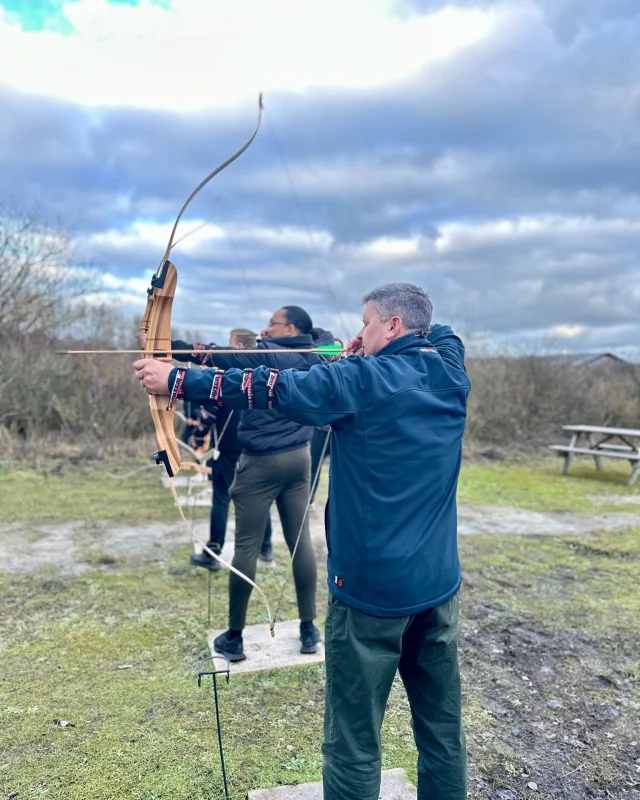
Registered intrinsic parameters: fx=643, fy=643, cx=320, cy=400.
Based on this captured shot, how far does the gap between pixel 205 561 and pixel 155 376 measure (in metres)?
3.33

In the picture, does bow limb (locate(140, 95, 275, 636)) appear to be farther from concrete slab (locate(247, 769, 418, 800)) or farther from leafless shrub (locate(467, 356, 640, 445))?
leafless shrub (locate(467, 356, 640, 445))

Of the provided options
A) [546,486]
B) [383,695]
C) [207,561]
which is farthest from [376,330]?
[546,486]

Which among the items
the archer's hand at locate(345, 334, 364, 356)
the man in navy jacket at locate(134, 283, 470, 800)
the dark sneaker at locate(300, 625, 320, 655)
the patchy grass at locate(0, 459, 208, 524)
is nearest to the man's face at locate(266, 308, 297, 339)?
the archer's hand at locate(345, 334, 364, 356)

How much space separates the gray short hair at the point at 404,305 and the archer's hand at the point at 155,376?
27.1 inches

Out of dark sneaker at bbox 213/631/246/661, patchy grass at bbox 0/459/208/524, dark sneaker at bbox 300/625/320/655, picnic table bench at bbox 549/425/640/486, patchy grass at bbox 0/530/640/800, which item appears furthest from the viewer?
picnic table bench at bbox 549/425/640/486

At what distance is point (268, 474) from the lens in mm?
3365

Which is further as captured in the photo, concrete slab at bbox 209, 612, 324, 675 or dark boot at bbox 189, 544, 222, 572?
dark boot at bbox 189, 544, 222, 572

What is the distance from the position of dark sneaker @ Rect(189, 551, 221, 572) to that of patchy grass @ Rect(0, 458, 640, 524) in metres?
1.67

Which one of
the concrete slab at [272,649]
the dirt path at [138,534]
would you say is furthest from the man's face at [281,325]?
the dirt path at [138,534]

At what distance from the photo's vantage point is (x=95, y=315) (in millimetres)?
13695

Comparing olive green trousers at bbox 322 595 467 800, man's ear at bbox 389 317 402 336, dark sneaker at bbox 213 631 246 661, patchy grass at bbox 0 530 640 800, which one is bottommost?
patchy grass at bbox 0 530 640 800

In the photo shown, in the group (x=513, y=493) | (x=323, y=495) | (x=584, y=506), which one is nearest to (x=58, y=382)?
(x=323, y=495)

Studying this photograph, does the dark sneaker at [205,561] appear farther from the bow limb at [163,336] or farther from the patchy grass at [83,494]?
the bow limb at [163,336]

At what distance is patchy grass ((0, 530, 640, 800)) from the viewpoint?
101 inches
